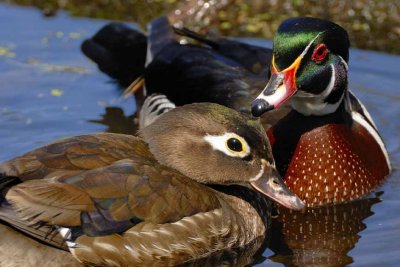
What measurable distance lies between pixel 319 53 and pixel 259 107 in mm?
687

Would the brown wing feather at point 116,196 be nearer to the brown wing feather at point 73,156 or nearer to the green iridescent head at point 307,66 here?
the brown wing feather at point 73,156

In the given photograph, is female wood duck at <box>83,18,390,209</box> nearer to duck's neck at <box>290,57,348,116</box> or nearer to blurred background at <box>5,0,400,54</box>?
duck's neck at <box>290,57,348,116</box>

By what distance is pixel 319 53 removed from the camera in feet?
23.3

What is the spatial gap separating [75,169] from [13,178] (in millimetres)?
370

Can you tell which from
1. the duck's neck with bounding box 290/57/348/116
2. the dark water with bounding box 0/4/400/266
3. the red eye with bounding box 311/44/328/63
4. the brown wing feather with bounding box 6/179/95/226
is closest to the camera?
the brown wing feather with bounding box 6/179/95/226

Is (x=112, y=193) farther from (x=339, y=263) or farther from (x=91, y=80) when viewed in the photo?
(x=91, y=80)

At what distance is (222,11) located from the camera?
35.0 feet

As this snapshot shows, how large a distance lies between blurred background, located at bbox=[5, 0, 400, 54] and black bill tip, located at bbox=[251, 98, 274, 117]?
3.50 m

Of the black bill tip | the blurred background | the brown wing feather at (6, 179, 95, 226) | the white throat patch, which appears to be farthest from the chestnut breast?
the blurred background

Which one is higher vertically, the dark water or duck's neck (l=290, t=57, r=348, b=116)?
duck's neck (l=290, t=57, r=348, b=116)

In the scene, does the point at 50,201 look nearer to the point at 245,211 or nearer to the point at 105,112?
the point at 245,211

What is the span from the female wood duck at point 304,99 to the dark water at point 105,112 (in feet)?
0.70

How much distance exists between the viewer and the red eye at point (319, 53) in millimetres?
7062

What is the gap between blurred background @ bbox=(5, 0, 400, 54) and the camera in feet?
33.6
